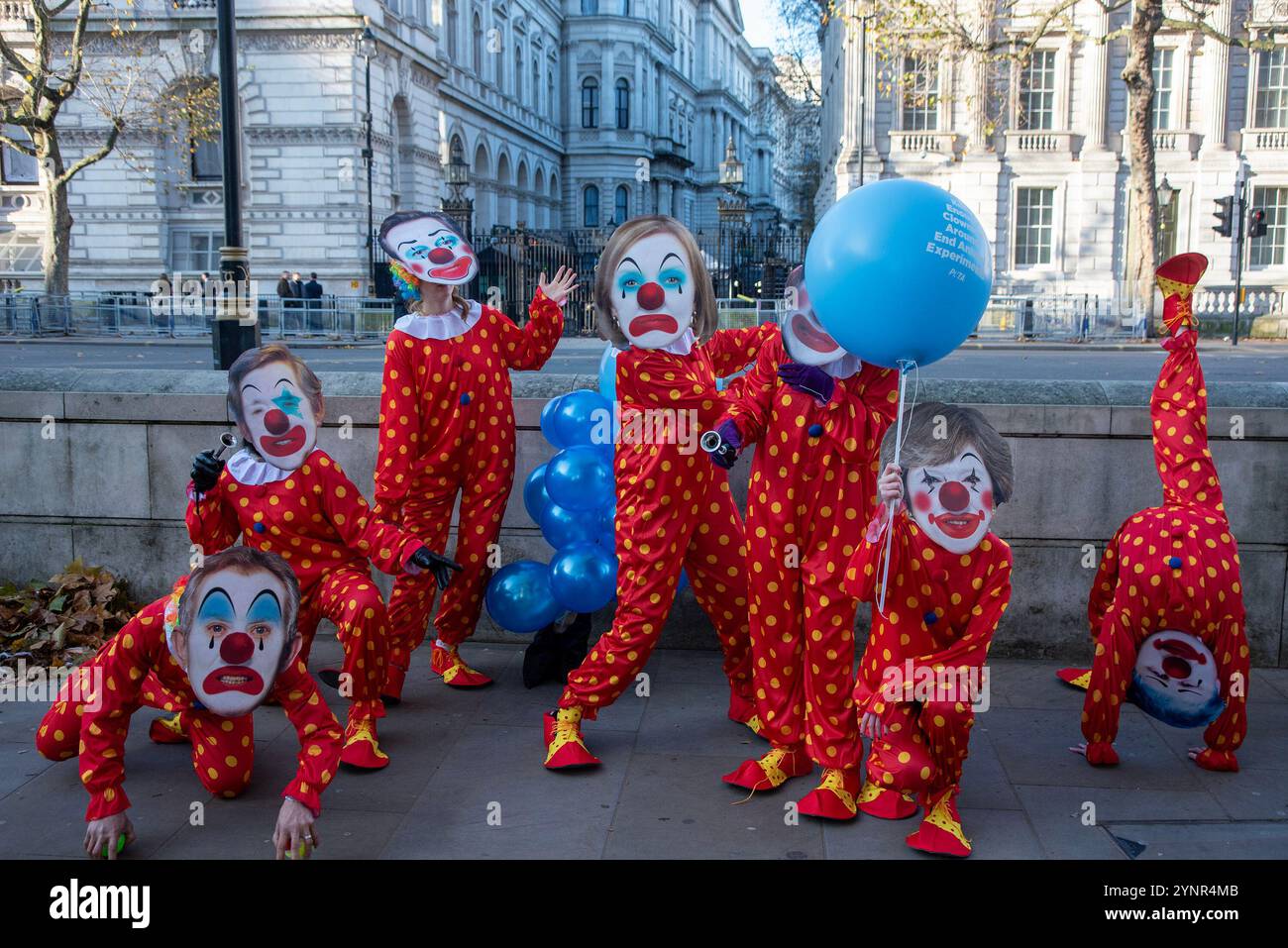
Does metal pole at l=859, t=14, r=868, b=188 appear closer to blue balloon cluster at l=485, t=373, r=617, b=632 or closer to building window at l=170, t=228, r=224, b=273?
building window at l=170, t=228, r=224, b=273

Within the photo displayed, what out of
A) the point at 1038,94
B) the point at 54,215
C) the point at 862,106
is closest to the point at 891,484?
the point at 54,215

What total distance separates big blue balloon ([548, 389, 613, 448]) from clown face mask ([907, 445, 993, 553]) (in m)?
1.67

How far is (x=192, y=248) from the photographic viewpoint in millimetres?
37125

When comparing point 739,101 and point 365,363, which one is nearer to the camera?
point 365,363

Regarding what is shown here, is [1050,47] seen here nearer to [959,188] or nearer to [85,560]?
[959,188]

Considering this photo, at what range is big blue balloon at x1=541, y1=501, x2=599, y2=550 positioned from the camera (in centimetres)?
496

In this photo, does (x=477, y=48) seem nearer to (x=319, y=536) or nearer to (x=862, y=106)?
(x=862, y=106)

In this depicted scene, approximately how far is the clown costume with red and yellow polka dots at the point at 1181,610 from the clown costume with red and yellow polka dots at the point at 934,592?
80cm

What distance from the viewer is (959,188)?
114 ft

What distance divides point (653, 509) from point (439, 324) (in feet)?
4.62

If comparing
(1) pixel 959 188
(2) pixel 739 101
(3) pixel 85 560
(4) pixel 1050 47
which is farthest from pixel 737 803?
(2) pixel 739 101
